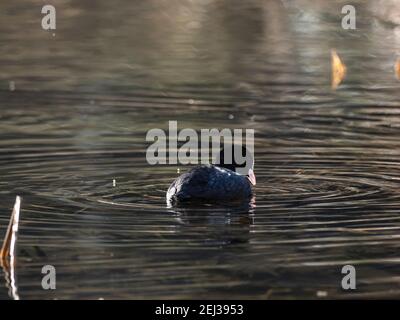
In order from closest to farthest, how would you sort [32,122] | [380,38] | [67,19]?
[32,122] → [380,38] → [67,19]

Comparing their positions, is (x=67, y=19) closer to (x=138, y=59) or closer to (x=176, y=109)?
(x=138, y=59)

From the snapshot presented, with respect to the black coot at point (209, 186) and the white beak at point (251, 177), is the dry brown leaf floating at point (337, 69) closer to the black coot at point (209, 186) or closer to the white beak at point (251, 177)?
the white beak at point (251, 177)

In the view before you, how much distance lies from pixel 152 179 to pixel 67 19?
43.5 ft

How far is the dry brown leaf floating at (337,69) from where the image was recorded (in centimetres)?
1828

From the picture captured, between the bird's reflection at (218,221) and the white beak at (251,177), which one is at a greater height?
the white beak at (251,177)

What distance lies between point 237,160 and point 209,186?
1.03 metres

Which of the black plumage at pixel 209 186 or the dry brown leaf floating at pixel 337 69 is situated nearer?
the black plumage at pixel 209 186

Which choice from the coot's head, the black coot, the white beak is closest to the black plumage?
the black coot

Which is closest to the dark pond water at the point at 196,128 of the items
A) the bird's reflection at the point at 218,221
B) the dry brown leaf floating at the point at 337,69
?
the bird's reflection at the point at 218,221

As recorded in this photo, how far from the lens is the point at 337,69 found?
1892 centimetres

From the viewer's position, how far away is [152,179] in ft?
39.9

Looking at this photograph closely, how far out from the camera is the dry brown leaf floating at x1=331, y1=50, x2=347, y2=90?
18281 millimetres

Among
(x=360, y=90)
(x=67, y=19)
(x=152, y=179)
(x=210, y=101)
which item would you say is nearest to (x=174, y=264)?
(x=152, y=179)

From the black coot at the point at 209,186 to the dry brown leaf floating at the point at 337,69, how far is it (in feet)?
22.0
